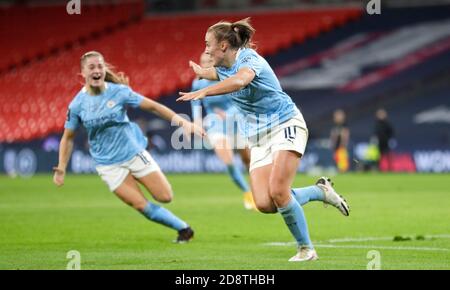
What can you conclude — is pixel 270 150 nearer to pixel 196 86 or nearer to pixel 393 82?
pixel 196 86

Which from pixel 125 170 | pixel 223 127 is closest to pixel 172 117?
pixel 125 170

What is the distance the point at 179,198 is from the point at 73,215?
3.99 meters

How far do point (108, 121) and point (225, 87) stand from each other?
3.37 m

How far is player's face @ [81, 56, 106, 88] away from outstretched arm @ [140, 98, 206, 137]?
58 cm

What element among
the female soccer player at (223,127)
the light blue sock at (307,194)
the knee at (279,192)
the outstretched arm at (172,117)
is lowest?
the knee at (279,192)

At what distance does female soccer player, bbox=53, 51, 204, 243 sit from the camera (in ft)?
38.6

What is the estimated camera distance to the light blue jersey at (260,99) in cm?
946

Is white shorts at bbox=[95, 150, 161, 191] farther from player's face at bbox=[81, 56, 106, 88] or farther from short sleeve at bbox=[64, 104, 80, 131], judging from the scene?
player's face at bbox=[81, 56, 106, 88]

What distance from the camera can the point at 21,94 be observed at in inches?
1439

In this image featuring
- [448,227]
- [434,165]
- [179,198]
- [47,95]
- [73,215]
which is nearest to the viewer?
[448,227]

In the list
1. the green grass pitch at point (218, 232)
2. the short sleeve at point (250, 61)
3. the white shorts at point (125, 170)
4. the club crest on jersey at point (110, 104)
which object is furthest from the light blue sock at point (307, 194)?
the club crest on jersey at point (110, 104)

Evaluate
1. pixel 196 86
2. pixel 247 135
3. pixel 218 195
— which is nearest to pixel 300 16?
pixel 218 195

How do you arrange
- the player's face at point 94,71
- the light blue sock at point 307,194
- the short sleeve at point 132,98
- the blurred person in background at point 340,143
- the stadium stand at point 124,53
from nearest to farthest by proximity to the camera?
the light blue sock at point 307,194 → the player's face at point 94,71 → the short sleeve at point 132,98 → the blurred person in background at point 340,143 → the stadium stand at point 124,53

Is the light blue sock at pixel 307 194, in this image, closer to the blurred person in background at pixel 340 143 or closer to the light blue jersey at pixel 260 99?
the light blue jersey at pixel 260 99
